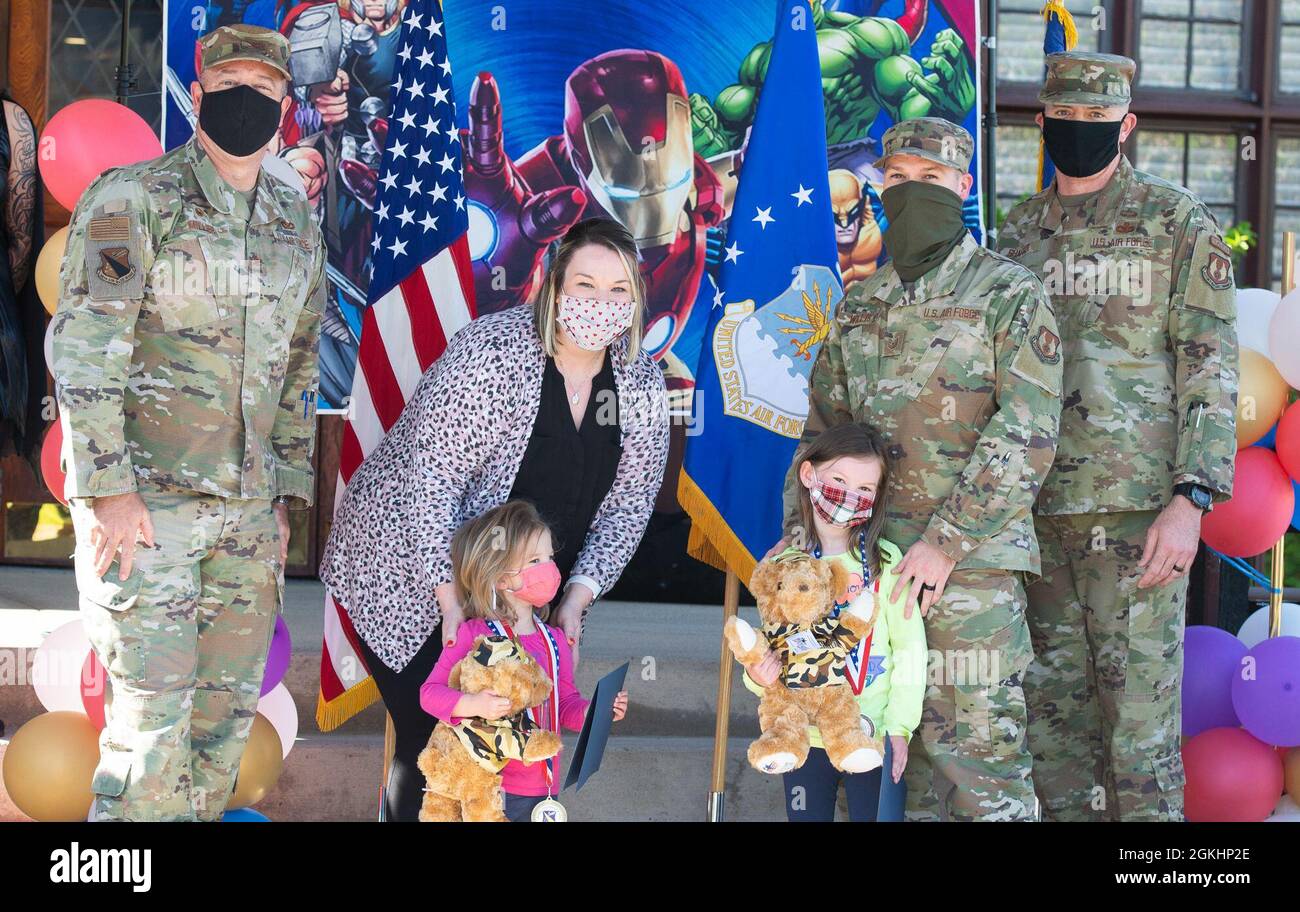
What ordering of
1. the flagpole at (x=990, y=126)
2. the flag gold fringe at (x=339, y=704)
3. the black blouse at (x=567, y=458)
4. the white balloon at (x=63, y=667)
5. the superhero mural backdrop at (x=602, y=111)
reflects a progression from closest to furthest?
the black blouse at (x=567, y=458), the white balloon at (x=63, y=667), the flag gold fringe at (x=339, y=704), the flagpole at (x=990, y=126), the superhero mural backdrop at (x=602, y=111)

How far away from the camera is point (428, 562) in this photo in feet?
12.1

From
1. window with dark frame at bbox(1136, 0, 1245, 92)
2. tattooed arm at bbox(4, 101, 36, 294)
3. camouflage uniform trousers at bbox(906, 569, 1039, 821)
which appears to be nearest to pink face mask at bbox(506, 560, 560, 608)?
camouflage uniform trousers at bbox(906, 569, 1039, 821)

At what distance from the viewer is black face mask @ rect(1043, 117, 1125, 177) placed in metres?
4.07

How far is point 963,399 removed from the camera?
371 cm

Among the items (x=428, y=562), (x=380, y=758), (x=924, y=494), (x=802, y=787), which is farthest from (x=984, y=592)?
(x=380, y=758)

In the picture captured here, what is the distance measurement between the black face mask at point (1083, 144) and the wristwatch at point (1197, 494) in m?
0.90

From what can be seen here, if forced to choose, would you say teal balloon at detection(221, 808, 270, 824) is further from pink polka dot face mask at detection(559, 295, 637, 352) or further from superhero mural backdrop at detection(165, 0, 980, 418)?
superhero mural backdrop at detection(165, 0, 980, 418)

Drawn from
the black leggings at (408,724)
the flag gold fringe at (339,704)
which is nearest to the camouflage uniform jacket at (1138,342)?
the black leggings at (408,724)

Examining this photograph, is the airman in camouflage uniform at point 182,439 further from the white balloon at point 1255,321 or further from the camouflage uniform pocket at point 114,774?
the white balloon at point 1255,321

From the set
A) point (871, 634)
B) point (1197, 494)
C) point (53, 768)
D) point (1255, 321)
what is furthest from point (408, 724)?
point (1255, 321)

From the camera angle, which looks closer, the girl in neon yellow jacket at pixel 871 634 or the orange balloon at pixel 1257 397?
the girl in neon yellow jacket at pixel 871 634

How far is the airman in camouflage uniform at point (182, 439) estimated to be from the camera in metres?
3.39

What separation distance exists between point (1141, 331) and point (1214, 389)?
253 mm
